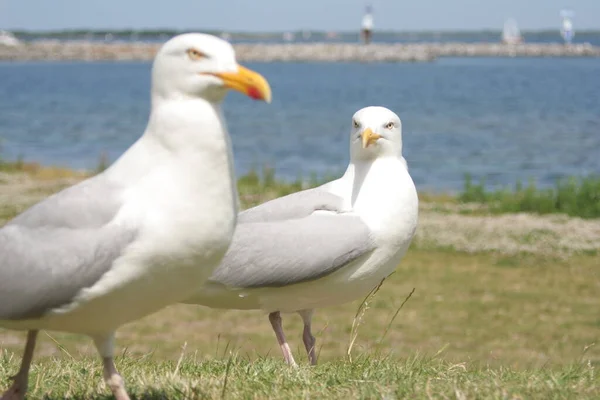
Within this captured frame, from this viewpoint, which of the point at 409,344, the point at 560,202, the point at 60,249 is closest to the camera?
the point at 60,249

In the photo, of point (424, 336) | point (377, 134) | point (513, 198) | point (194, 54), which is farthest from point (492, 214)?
point (194, 54)

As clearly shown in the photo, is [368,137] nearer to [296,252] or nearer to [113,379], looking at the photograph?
[296,252]

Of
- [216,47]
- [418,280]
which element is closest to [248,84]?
[216,47]

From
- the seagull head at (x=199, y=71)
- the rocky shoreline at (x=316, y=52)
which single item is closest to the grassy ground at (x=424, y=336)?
the seagull head at (x=199, y=71)

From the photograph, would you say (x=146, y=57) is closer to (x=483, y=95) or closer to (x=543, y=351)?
(x=483, y=95)

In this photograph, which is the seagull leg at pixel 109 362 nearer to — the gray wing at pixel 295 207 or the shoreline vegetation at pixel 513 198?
the gray wing at pixel 295 207

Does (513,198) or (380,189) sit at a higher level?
(380,189)

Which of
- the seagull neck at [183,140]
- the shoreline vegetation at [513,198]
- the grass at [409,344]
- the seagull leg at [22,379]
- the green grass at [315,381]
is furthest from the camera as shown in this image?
A: the shoreline vegetation at [513,198]

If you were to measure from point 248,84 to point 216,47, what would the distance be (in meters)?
0.22

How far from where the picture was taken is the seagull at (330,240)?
5176 millimetres

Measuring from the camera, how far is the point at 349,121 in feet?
159

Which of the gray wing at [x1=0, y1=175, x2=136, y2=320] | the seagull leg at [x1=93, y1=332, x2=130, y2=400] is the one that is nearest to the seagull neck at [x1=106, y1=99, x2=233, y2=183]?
the gray wing at [x1=0, y1=175, x2=136, y2=320]

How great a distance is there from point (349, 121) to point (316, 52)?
255ft

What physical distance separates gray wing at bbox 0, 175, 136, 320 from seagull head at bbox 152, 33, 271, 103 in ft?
1.37
